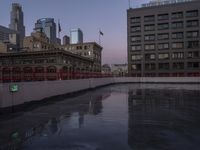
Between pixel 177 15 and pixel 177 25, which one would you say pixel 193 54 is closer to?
pixel 177 25

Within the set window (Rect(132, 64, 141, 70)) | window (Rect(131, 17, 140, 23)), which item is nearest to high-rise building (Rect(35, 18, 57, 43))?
window (Rect(131, 17, 140, 23))

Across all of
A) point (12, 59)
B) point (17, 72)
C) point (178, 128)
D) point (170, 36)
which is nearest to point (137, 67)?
point (170, 36)

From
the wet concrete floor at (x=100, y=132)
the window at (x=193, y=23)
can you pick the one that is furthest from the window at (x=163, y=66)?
the wet concrete floor at (x=100, y=132)

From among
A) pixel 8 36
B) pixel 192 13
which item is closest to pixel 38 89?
pixel 192 13

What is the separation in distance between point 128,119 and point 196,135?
3.30 metres

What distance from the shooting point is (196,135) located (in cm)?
739

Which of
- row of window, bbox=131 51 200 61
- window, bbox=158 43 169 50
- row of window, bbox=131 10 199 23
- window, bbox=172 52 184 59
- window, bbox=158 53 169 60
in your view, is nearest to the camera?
row of window, bbox=131 51 200 61

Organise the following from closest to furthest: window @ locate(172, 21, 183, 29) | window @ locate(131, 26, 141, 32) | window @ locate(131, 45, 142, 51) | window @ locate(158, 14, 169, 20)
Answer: window @ locate(172, 21, 183, 29), window @ locate(158, 14, 169, 20), window @ locate(131, 26, 141, 32), window @ locate(131, 45, 142, 51)

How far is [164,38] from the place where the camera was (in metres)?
91.2

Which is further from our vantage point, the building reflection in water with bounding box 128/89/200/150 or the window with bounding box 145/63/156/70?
the window with bounding box 145/63/156/70

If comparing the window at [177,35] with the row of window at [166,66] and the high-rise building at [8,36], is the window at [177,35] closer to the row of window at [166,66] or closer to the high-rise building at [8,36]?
the row of window at [166,66]

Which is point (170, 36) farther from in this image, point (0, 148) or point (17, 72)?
point (0, 148)

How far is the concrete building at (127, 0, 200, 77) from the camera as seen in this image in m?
87.4

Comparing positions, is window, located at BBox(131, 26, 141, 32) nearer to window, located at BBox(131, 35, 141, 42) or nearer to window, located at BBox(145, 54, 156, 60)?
window, located at BBox(131, 35, 141, 42)
